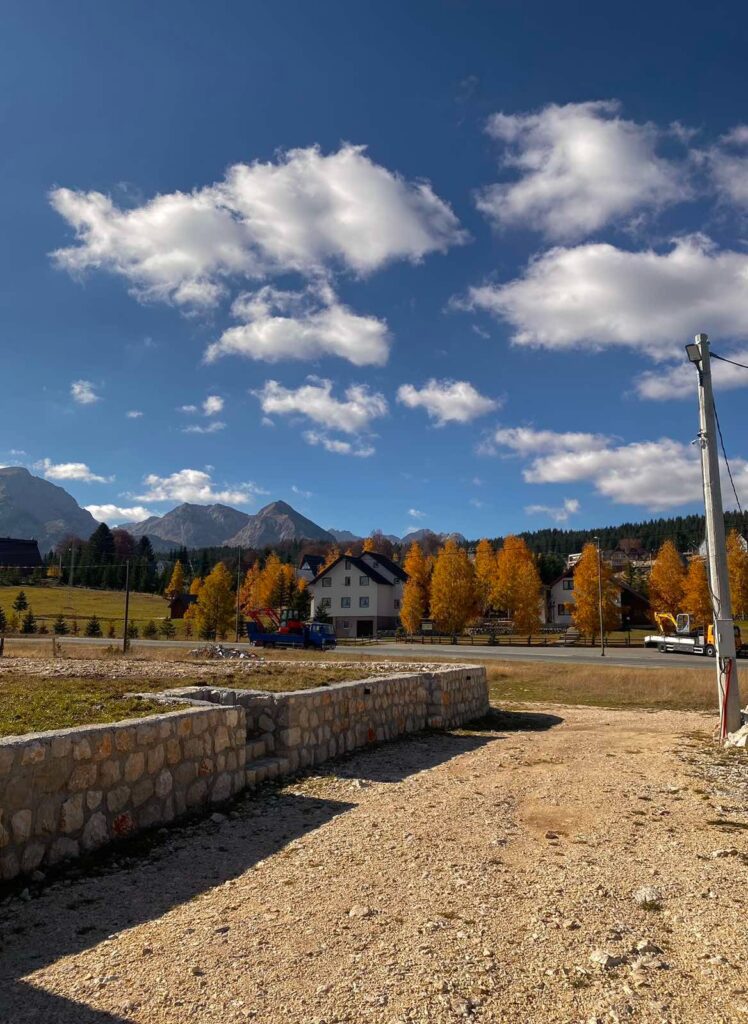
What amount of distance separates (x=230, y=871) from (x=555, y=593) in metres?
99.1

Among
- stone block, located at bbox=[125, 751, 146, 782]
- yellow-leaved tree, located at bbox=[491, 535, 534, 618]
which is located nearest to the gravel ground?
stone block, located at bbox=[125, 751, 146, 782]

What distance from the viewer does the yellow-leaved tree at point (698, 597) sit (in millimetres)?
60062

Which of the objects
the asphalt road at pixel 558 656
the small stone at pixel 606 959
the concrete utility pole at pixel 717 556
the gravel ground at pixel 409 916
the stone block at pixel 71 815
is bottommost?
the asphalt road at pixel 558 656

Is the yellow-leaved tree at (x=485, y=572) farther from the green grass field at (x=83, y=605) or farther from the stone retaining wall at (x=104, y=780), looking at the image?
the stone retaining wall at (x=104, y=780)

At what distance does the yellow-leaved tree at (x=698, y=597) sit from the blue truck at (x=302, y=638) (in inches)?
1256

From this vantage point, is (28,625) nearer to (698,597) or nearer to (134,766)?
(698,597)

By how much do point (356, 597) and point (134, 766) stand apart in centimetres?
7557

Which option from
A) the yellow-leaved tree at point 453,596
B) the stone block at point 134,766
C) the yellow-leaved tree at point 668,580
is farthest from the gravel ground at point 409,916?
the yellow-leaved tree at point 668,580

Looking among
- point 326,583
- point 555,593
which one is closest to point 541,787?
point 326,583

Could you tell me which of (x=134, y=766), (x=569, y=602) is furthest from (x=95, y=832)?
(x=569, y=602)

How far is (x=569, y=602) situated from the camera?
84.9 metres

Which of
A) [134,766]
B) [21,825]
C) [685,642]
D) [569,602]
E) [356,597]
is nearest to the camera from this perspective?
[21,825]

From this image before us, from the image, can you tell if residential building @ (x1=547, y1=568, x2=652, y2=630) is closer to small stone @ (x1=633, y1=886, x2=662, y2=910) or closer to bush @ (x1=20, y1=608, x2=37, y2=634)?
bush @ (x1=20, y1=608, x2=37, y2=634)

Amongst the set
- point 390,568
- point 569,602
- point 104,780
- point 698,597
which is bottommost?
point 104,780
